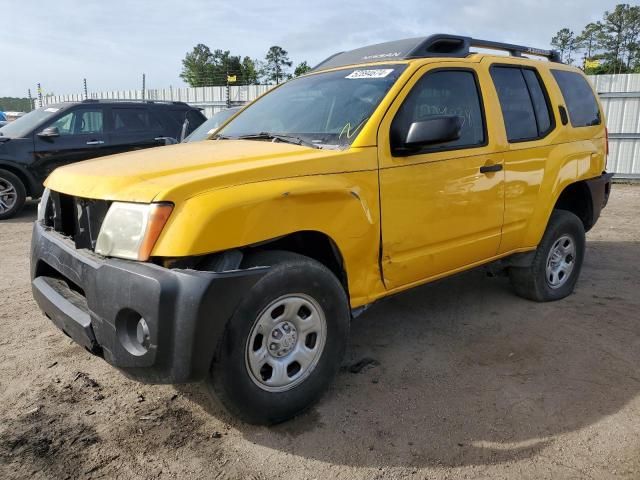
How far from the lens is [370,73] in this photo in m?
3.42

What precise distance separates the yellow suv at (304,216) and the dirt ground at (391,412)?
289mm

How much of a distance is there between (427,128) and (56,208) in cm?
214

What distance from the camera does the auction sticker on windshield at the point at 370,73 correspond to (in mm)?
3328

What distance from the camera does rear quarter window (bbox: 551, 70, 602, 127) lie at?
14.6 ft

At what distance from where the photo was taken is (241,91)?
16.6 m

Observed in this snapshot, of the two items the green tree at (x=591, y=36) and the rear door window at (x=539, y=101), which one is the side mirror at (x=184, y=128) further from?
the green tree at (x=591, y=36)

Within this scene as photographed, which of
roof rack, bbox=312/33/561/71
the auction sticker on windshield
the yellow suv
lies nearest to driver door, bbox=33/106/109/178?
the yellow suv

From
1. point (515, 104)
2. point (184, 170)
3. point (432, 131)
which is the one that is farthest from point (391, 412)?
point (515, 104)

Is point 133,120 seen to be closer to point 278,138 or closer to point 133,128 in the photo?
point 133,128

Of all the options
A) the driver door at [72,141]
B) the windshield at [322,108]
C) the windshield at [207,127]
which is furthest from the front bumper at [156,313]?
the driver door at [72,141]

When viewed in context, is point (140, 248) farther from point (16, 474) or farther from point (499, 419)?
point (499, 419)

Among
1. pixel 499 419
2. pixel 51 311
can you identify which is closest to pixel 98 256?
pixel 51 311

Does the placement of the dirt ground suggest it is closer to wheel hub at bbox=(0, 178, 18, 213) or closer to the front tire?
the front tire

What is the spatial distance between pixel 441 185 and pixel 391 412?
1.40m
